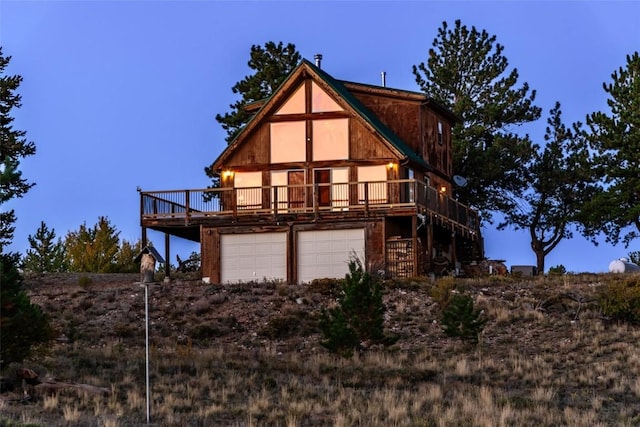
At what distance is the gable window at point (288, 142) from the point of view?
4703cm

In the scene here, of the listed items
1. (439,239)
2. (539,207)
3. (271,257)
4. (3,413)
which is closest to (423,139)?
(439,239)

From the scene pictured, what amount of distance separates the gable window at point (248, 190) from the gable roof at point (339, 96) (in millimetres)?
959

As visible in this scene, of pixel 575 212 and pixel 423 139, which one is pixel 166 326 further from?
pixel 575 212

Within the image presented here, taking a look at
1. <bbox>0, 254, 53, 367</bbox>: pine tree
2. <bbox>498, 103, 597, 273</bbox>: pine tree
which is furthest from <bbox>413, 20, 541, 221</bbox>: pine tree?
<bbox>0, 254, 53, 367</bbox>: pine tree

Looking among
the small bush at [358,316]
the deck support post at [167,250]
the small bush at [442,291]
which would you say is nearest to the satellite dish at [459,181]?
the small bush at [442,291]

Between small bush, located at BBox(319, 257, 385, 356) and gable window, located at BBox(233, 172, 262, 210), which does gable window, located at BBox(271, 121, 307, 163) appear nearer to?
gable window, located at BBox(233, 172, 262, 210)

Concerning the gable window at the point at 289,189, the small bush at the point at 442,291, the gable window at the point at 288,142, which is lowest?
the small bush at the point at 442,291

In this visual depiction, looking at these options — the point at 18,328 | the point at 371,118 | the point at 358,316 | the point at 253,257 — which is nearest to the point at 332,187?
the point at 371,118

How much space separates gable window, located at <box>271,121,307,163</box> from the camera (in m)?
47.0

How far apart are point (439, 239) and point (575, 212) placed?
1031 cm

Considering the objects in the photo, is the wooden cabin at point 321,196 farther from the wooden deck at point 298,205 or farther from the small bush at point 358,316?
the small bush at point 358,316

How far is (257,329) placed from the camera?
37.8m

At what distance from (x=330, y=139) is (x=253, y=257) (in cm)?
534

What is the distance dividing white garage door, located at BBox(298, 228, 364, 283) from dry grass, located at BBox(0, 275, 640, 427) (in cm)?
192
